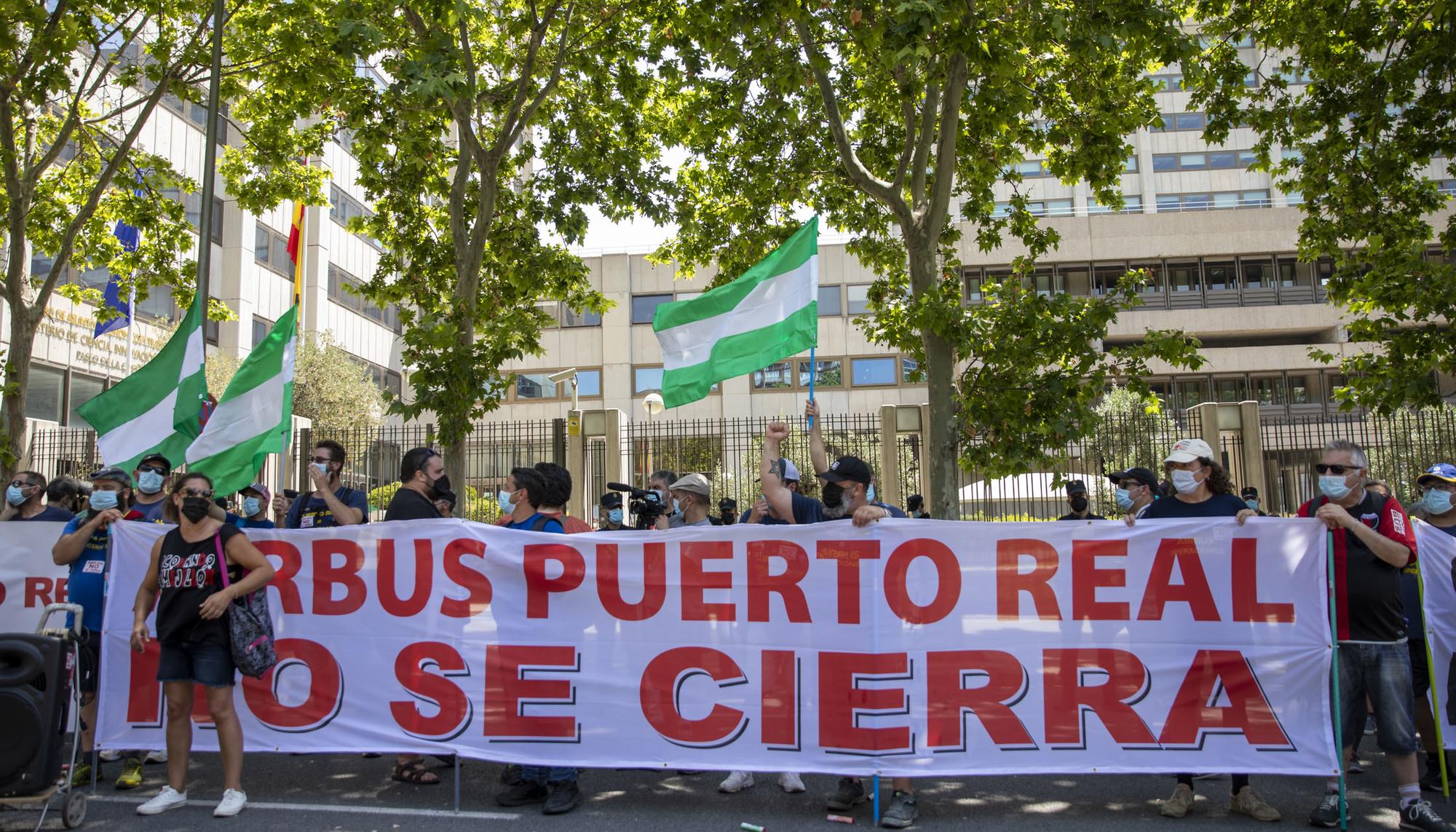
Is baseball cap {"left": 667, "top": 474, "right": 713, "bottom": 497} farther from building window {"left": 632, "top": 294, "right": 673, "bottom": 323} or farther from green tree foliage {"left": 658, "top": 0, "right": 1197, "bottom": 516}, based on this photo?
building window {"left": 632, "top": 294, "right": 673, "bottom": 323}

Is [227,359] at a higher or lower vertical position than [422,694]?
higher

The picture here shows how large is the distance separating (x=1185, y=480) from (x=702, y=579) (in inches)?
114

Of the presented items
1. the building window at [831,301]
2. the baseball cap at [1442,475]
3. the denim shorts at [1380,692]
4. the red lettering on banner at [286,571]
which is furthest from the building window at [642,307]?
the denim shorts at [1380,692]

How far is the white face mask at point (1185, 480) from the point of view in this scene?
245 inches

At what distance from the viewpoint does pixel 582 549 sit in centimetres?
652

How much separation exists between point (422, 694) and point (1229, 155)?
170 ft

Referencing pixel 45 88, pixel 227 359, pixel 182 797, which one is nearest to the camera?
pixel 182 797

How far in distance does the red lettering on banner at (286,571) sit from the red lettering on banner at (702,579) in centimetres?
250

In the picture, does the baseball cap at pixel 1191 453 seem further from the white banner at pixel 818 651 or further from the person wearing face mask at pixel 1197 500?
the white banner at pixel 818 651

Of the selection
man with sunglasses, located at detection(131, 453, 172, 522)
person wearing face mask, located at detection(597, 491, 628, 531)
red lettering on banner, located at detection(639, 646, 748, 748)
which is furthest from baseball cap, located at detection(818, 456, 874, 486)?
person wearing face mask, located at detection(597, 491, 628, 531)

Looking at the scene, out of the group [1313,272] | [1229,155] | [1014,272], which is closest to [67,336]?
[1014,272]

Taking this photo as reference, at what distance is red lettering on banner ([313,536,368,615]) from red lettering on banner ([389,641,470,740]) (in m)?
0.49

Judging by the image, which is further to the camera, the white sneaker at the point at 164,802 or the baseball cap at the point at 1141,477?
the baseball cap at the point at 1141,477

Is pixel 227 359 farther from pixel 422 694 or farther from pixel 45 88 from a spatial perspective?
pixel 422 694
